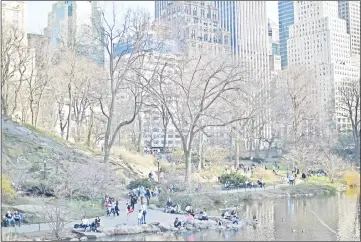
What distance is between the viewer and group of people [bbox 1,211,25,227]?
21.1m

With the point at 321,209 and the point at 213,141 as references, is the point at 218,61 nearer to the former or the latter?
the point at 213,141

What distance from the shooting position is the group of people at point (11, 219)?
2111 centimetres

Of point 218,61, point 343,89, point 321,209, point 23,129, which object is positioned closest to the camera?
point 321,209

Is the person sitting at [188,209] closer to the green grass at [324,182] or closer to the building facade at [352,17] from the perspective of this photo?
the green grass at [324,182]

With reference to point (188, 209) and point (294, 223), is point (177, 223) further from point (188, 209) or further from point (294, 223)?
point (294, 223)

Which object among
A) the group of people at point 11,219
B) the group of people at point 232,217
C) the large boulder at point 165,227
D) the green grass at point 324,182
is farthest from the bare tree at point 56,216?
the green grass at point 324,182

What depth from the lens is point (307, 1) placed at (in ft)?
379

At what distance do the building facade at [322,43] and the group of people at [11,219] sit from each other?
64429mm

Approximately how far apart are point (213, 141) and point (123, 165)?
36.4 feet

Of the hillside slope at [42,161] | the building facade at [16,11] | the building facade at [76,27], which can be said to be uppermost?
the building facade at [16,11]

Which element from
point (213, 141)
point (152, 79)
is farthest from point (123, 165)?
point (213, 141)

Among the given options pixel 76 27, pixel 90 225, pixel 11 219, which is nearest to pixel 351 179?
pixel 76 27

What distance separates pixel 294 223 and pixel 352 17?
11084 centimetres

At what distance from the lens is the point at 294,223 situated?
24.2 meters
